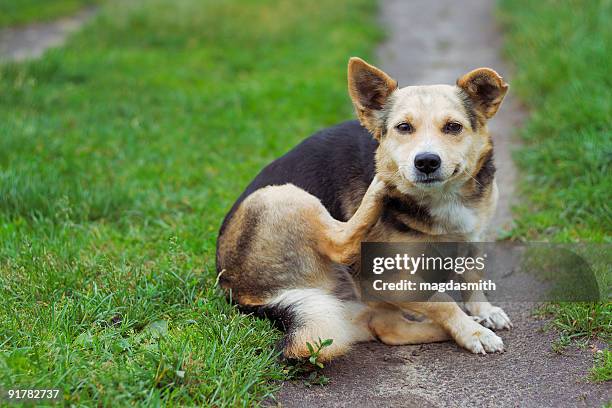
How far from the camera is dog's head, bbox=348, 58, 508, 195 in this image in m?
3.44

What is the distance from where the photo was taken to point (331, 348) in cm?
Result: 330

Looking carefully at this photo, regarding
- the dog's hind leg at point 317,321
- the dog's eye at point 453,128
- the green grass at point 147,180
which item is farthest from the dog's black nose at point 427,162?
the green grass at point 147,180

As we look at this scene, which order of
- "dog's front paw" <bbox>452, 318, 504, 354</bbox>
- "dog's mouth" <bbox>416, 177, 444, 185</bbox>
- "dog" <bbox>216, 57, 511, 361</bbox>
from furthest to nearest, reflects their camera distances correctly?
1. "dog's front paw" <bbox>452, 318, 504, 354</bbox>
2. "dog" <bbox>216, 57, 511, 361</bbox>
3. "dog's mouth" <bbox>416, 177, 444, 185</bbox>

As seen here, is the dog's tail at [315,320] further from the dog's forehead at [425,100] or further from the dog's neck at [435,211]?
the dog's forehead at [425,100]

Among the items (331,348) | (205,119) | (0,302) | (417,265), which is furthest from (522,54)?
(0,302)

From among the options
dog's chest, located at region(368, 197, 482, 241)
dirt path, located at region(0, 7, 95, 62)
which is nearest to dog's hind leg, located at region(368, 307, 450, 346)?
dog's chest, located at region(368, 197, 482, 241)

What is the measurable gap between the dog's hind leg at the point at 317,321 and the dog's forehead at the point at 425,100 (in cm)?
106

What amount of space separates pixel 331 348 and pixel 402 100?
54.0 inches

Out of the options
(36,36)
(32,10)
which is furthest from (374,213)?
(32,10)

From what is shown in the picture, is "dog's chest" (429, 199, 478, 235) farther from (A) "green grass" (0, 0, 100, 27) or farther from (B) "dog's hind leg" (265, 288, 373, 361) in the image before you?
(A) "green grass" (0, 0, 100, 27)

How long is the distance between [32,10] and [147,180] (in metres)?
8.29

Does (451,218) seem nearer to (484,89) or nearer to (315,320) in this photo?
(484,89)

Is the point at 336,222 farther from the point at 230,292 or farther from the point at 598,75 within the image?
the point at 598,75

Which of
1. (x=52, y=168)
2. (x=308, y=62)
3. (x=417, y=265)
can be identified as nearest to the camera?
(x=417, y=265)
